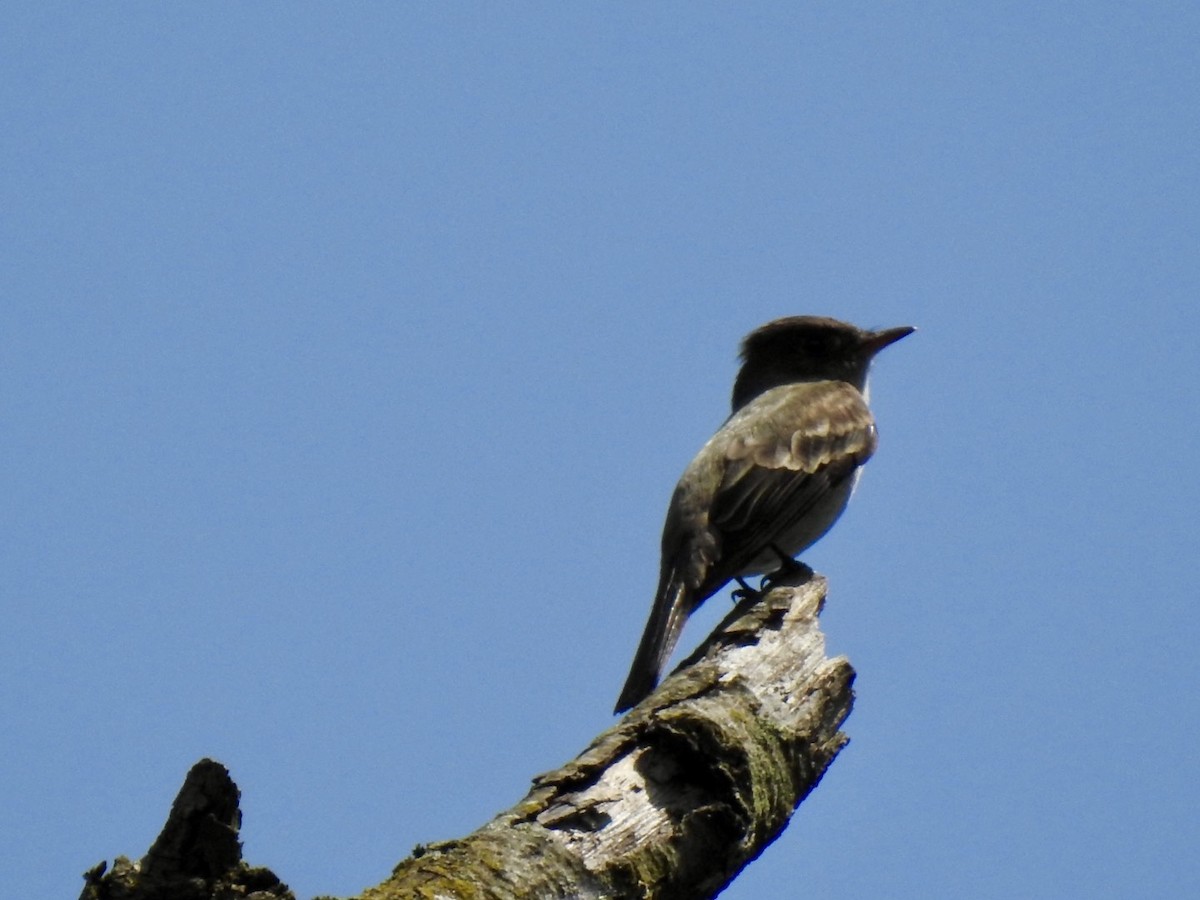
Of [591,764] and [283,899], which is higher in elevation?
[591,764]

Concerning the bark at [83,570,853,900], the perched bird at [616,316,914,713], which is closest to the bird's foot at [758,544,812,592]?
the perched bird at [616,316,914,713]

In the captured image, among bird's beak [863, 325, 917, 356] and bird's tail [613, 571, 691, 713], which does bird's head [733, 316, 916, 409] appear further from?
bird's tail [613, 571, 691, 713]

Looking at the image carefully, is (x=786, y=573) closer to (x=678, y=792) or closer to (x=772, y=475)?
(x=772, y=475)

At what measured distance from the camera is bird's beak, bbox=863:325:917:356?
1219 centimetres

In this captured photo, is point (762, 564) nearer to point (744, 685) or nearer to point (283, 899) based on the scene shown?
point (744, 685)

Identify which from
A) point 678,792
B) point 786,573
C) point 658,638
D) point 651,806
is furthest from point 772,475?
point 651,806

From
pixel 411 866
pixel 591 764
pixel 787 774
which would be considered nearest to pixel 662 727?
pixel 591 764

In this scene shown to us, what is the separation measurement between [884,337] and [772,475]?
2738 mm

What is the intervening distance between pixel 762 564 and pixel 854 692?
3.98 meters

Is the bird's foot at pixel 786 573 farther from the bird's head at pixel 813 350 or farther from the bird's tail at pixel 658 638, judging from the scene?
the bird's head at pixel 813 350

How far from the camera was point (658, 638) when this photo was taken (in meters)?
8.41

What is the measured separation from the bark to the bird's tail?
5.46 feet

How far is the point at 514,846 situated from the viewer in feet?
14.0

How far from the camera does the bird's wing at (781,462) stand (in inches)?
373
